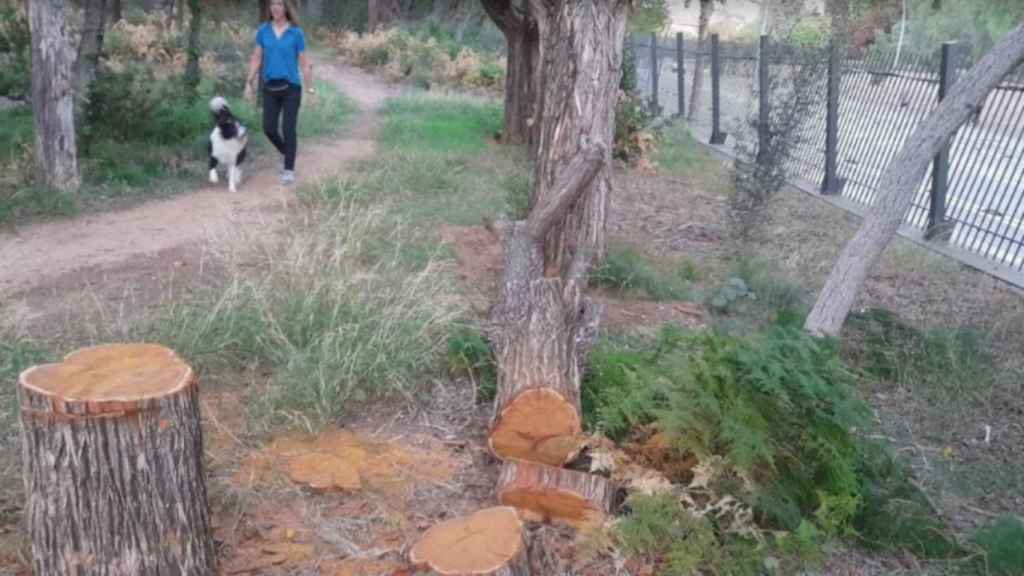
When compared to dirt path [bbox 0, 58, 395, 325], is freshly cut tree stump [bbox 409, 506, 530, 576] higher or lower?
lower

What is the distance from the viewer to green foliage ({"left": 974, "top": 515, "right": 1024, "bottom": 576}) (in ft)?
11.8

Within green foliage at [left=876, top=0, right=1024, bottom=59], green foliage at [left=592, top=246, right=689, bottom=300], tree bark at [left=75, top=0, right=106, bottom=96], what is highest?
green foliage at [left=876, top=0, right=1024, bottom=59]

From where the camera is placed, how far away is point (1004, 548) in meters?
3.65

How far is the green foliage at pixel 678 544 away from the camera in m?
3.33

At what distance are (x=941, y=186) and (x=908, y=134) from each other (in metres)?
1.31

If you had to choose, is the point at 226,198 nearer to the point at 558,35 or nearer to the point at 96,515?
the point at 558,35

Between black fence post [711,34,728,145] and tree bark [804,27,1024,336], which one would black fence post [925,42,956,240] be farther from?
black fence post [711,34,728,145]

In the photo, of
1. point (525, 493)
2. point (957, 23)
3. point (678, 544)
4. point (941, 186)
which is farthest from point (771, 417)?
point (957, 23)

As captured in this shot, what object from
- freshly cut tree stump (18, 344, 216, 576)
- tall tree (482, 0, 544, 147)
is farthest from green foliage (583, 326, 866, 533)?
tall tree (482, 0, 544, 147)

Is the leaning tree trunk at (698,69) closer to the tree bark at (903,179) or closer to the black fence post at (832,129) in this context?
the black fence post at (832,129)

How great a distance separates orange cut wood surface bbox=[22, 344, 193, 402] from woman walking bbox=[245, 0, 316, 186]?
6566mm

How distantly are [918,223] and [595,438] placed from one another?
7.18 meters

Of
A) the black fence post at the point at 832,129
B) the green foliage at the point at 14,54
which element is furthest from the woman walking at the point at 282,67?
the black fence post at the point at 832,129

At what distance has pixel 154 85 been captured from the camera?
37.4ft
